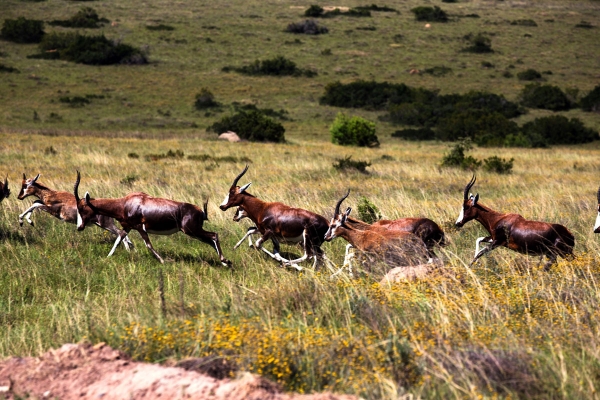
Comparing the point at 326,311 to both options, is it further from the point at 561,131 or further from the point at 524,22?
the point at 524,22

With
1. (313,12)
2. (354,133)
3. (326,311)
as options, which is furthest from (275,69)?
(326,311)

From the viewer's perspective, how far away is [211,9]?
93.5 m

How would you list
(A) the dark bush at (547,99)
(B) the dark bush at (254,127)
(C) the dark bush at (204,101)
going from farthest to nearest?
(A) the dark bush at (547,99)
(C) the dark bush at (204,101)
(B) the dark bush at (254,127)

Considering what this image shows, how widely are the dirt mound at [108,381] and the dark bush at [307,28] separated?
267 ft

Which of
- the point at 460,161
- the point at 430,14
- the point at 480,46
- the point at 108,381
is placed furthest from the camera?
the point at 430,14

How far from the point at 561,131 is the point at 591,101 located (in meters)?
13.6

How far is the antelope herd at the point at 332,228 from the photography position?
9695mm

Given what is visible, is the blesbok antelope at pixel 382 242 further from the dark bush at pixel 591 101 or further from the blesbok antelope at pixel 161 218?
the dark bush at pixel 591 101

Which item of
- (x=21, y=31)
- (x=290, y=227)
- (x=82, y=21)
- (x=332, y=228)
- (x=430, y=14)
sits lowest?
(x=430, y=14)

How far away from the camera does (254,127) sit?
137ft

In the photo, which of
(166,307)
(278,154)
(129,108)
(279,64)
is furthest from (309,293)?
(279,64)

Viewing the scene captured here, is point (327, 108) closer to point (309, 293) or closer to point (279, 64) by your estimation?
point (279, 64)

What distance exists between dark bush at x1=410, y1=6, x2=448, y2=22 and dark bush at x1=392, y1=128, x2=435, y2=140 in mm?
44819

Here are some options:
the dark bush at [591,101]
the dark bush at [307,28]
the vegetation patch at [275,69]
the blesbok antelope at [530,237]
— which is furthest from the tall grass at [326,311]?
the dark bush at [307,28]
